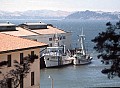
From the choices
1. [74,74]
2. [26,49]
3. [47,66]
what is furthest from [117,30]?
[47,66]

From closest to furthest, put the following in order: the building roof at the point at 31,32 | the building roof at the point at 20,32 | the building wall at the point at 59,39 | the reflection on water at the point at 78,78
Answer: the reflection on water at the point at 78,78
the building roof at the point at 20,32
the building roof at the point at 31,32
the building wall at the point at 59,39

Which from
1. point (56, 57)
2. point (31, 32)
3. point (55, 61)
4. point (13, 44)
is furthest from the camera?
point (31, 32)

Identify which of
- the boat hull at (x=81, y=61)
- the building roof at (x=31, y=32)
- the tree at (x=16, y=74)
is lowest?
the boat hull at (x=81, y=61)

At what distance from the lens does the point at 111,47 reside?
24.1 metres

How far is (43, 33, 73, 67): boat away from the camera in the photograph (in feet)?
257

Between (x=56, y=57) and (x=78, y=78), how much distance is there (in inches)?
773

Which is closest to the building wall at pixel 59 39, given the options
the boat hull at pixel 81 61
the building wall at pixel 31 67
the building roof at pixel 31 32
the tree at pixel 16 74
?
the building roof at pixel 31 32

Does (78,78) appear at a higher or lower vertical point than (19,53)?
lower

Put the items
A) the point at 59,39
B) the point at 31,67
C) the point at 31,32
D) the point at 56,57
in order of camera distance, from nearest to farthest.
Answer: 1. the point at 31,67
2. the point at 56,57
3. the point at 31,32
4. the point at 59,39

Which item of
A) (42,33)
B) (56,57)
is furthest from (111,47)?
(42,33)

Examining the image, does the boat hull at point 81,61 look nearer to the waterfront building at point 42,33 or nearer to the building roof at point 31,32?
the waterfront building at point 42,33

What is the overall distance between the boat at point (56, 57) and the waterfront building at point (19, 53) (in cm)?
4281

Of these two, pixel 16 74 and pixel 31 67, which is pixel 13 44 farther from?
pixel 16 74

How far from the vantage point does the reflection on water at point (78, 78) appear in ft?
174
